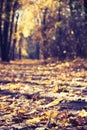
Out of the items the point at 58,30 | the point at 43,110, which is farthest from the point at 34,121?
the point at 58,30

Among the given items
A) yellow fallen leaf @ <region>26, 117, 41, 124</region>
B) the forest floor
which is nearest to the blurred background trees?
the forest floor

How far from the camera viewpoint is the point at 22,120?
6.91m

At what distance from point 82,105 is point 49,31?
31155mm

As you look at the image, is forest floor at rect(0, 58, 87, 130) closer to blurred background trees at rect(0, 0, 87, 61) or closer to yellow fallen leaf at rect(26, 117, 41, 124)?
yellow fallen leaf at rect(26, 117, 41, 124)

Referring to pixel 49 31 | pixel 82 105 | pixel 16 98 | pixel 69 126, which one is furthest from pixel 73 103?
pixel 49 31

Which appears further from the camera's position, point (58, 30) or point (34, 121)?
point (58, 30)

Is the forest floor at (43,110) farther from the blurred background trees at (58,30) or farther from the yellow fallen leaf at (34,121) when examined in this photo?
the blurred background trees at (58,30)

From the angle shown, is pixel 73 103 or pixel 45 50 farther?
pixel 45 50

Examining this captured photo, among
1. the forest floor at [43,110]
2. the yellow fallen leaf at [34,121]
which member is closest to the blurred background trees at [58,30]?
the forest floor at [43,110]

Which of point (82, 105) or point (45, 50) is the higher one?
point (82, 105)

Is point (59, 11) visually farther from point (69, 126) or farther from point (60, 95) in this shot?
point (69, 126)

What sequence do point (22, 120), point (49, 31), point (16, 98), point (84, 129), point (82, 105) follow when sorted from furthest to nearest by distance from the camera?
point (49, 31)
point (16, 98)
point (82, 105)
point (22, 120)
point (84, 129)

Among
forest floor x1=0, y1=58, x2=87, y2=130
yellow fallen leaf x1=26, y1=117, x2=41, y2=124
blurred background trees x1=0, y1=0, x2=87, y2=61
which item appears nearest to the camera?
forest floor x1=0, y1=58, x2=87, y2=130

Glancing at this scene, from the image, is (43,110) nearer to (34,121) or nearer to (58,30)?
(34,121)
